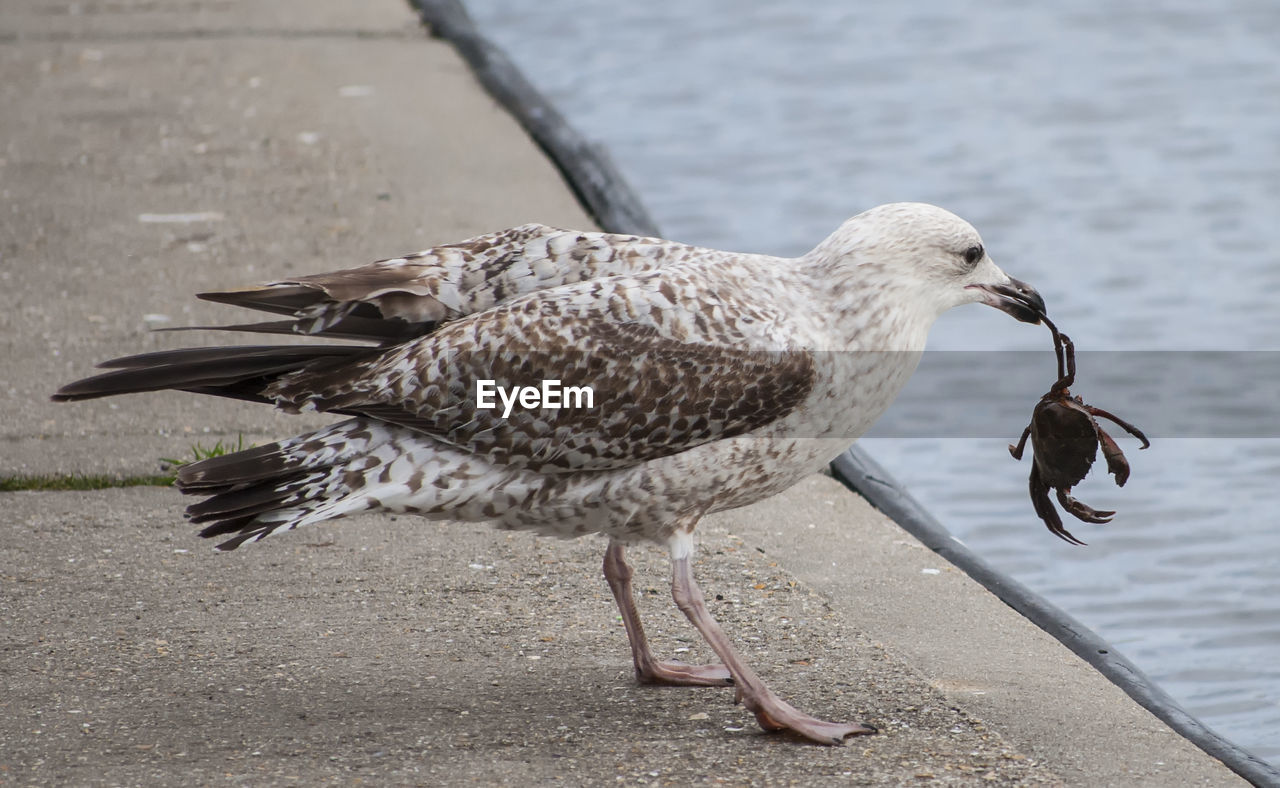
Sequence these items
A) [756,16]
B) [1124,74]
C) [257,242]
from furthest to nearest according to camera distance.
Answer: [756,16] → [1124,74] → [257,242]

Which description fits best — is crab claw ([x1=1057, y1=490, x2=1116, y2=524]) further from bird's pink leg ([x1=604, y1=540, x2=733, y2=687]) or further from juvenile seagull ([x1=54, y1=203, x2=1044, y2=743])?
bird's pink leg ([x1=604, y1=540, x2=733, y2=687])

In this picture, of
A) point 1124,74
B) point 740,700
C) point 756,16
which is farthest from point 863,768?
point 756,16

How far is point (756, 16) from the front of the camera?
16.4 metres

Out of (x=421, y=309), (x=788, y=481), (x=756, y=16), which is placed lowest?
(x=756, y=16)

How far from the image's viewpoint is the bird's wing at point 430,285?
4277 millimetres

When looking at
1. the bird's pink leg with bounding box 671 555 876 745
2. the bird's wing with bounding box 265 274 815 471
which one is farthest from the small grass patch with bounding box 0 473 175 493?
the bird's pink leg with bounding box 671 555 876 745

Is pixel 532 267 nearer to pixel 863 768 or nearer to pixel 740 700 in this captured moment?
pixel 740 700

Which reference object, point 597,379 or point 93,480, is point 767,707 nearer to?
point 597,379

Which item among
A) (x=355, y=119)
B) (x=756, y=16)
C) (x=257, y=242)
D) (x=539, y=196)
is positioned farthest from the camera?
(x=756, y=16)

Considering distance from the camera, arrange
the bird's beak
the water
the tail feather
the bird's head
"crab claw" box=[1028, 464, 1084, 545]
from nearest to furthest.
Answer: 1. the tail feather
2. the bird's head
3. the bird's beak
4. "crab claw" box=[1028, 464, 1084, 545]
5. the water

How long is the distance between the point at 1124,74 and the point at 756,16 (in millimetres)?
3862

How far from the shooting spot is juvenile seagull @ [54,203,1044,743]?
4.05m

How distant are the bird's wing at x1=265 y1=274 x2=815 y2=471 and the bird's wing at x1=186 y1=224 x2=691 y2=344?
6.5 inches

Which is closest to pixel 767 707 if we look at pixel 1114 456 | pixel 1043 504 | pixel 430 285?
pixel 1043 504
